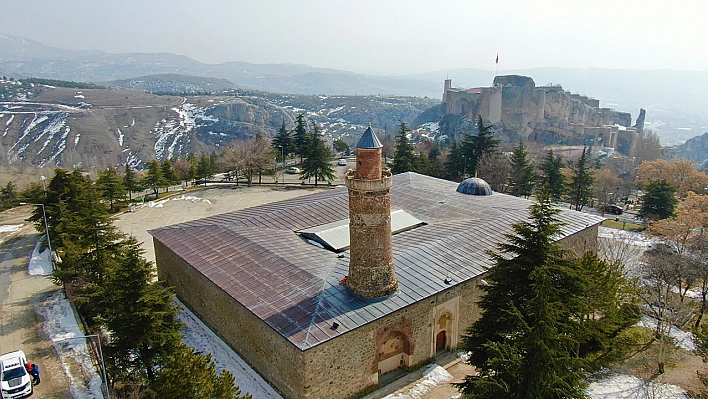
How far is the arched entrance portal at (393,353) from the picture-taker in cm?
1729

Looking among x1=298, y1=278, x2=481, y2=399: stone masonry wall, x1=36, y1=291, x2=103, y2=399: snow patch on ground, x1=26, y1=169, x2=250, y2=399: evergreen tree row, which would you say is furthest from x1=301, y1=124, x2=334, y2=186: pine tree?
x1=298, y1=278, x2=481, y2=399: stone masonry wall

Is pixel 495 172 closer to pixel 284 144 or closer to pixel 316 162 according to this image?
pixel 316 162

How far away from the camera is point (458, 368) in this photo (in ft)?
60.4

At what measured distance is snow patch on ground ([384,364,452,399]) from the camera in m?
16.5

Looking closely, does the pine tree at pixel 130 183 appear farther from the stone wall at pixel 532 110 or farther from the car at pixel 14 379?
the stone wall at pixel 532 110

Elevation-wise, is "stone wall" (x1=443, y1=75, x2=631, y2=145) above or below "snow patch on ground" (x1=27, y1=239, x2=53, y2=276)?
above

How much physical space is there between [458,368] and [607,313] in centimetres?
618

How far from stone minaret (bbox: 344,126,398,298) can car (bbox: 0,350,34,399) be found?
1240 centimetres

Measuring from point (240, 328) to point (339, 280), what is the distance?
4495 mm

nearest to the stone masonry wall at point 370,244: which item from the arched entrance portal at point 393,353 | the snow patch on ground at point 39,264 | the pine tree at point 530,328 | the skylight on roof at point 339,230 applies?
the arched entrance portal at point 393,353

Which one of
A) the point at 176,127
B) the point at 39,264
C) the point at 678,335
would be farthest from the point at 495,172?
the point at 176,127

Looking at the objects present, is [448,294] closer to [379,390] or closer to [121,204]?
[379,390]

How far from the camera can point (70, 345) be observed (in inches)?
790

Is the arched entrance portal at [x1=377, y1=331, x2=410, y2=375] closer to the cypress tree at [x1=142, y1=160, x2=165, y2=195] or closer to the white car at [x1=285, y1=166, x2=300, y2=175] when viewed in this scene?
the cypress tree at [x1=142, y1=160, x2=165, y2=195]
